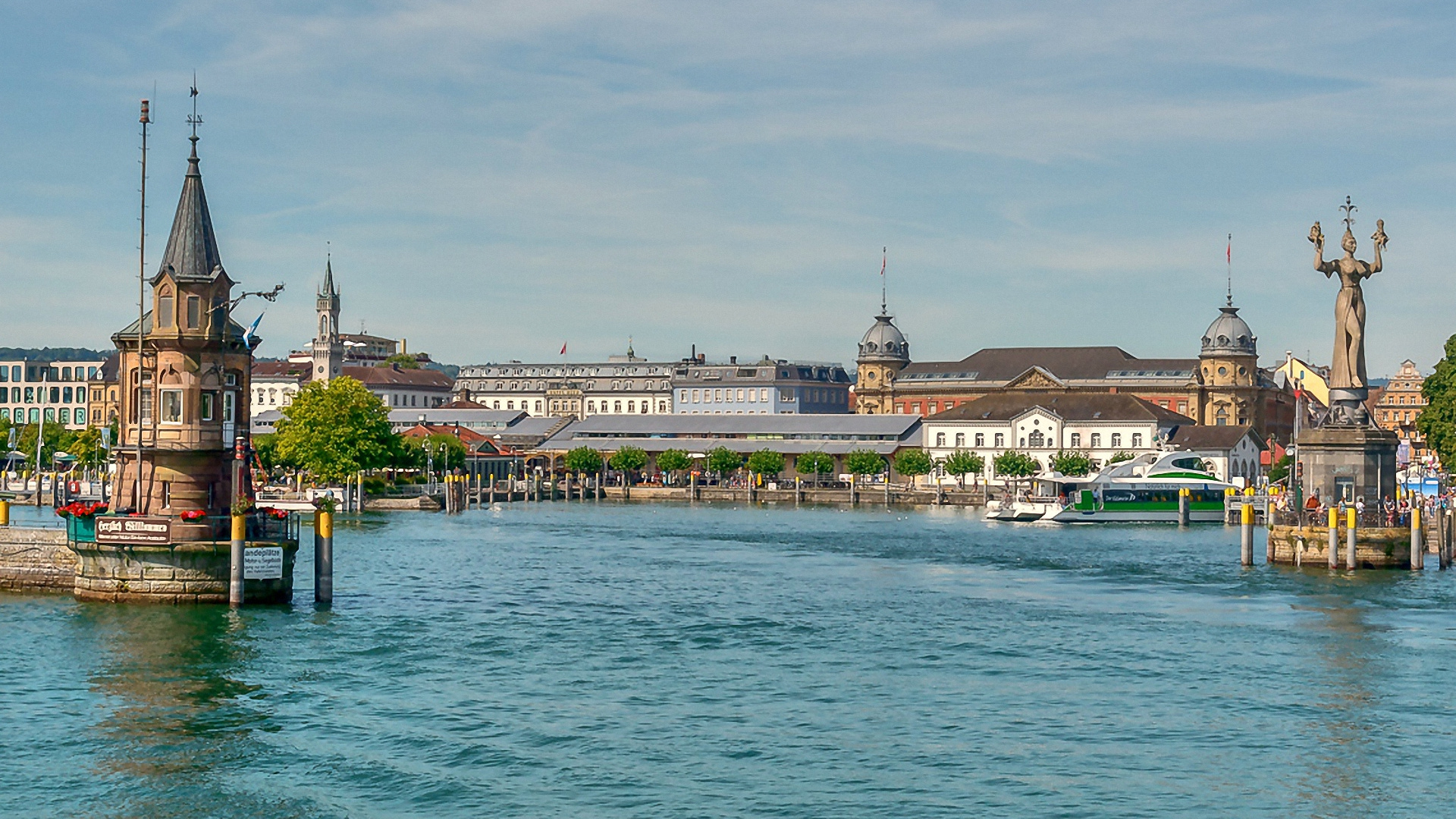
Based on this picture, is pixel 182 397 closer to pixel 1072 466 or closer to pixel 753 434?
pixel 1072 466

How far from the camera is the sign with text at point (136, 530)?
4591 centimetres

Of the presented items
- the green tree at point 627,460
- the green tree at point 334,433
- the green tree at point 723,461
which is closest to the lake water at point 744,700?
the green tree at point 334,433

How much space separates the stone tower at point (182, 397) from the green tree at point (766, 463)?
114452 millimetres

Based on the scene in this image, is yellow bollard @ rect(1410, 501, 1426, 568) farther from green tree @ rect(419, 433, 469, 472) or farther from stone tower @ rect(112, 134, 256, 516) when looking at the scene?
green tree @ rect(419, 433, 469, 472)

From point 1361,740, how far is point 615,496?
122 m

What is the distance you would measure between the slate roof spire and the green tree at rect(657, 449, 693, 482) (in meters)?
118

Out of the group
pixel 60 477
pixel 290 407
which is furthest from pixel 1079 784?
pixel 60 477

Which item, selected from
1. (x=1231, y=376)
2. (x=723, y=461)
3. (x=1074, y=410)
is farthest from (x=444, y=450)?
(x=1231, y=376)

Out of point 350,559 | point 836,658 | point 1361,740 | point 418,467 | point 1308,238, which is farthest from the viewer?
point 418,467

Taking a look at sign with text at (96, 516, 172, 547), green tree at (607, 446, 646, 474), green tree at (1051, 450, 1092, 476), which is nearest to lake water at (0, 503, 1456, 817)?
sign with text at (96, 516, 172, 547)

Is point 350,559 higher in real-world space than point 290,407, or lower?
lower

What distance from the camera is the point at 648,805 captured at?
28859mm

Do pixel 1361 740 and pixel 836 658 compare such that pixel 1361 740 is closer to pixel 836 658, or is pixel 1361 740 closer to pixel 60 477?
pixel 836 658

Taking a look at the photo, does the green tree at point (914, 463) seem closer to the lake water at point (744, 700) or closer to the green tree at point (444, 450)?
the green tree at point (444, 450)
